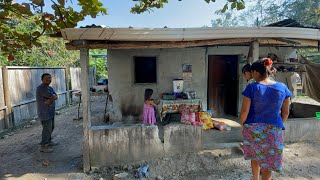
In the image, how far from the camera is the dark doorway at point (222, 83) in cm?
817

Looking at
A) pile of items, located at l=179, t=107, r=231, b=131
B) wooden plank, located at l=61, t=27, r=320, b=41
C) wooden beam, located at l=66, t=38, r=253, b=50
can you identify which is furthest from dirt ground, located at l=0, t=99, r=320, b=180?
wooden plank, located at l=61, t=27, r=320, b=41

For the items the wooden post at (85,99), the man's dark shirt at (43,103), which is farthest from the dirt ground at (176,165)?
the man's dark shirt at (43,103)

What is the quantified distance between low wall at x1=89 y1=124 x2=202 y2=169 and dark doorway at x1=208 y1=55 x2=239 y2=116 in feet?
12.5

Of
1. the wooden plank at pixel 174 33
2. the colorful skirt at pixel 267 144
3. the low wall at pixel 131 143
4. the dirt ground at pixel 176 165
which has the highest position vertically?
the wooden plank at pixel 174 33

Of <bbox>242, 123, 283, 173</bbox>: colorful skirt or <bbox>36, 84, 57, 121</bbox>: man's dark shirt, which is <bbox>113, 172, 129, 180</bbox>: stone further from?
<bbox>36, 84, 57, 121</bbox>: man's dark shirt

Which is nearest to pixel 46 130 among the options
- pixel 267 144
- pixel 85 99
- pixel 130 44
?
pixel 85 99

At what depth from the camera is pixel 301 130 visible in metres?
5.38

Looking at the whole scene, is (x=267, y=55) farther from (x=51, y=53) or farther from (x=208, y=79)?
(x=51, y=53)

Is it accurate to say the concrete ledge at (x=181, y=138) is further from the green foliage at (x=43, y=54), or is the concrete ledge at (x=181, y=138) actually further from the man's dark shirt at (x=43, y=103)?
the green foliage at (x=43, y=54)

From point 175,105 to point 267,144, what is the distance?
3745 mm

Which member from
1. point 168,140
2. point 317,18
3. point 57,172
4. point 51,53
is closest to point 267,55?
point 168,140

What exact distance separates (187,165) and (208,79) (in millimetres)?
4277

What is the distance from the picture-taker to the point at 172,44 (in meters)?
4.61

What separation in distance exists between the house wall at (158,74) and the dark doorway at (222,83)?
0.44 meters
